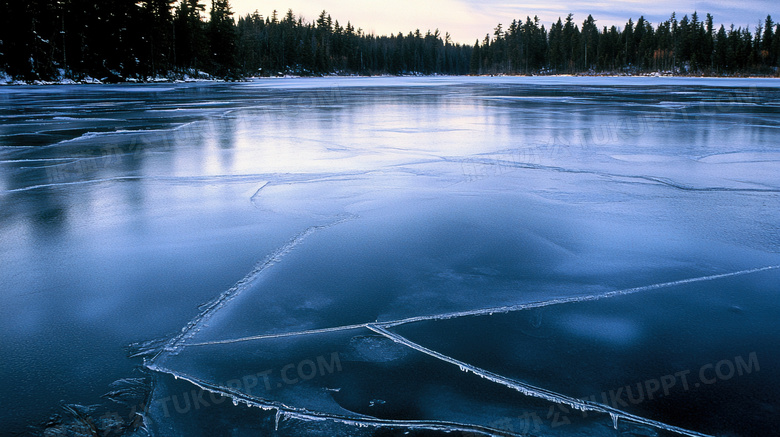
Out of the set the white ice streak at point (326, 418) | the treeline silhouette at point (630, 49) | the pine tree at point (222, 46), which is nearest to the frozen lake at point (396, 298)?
the white ice streak at point (326, 418)

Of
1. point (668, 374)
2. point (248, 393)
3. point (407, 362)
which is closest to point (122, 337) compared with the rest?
point (248, 393)

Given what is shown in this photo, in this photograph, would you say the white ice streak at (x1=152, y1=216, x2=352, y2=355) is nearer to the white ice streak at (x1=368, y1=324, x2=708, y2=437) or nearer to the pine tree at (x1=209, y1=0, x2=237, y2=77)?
the white ice streak at (x1=368, y1=324, x2=708, y2=437)

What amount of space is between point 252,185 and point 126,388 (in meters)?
4.08

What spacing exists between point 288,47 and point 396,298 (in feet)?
382

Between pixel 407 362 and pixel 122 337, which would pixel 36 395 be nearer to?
pixel 122 337

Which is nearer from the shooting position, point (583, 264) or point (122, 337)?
point (122, 337)

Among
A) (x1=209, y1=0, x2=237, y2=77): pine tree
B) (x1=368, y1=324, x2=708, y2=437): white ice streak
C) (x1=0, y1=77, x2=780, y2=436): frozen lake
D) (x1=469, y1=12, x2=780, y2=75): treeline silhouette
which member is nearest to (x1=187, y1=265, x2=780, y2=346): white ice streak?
(x1=0, y1=77, x2=780, y2=436): frozen lake

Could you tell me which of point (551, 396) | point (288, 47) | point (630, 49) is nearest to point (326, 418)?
point (551, 396)

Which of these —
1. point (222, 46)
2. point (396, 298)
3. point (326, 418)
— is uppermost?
point (222, 46)

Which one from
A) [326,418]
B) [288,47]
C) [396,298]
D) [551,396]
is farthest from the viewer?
[288,47]

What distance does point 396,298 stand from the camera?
3.11 meters

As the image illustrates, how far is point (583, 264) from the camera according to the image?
368 cm

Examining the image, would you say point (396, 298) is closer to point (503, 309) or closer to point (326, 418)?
point (503, 309)

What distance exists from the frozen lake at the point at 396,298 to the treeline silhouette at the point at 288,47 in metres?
48.2
